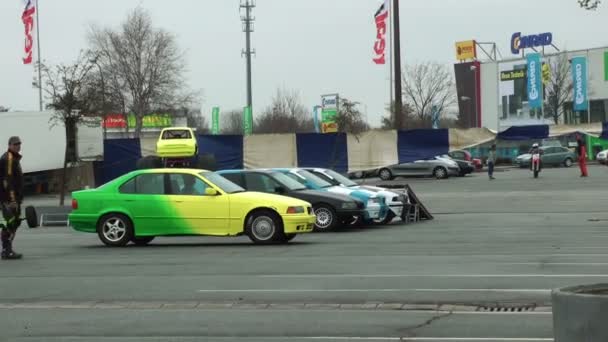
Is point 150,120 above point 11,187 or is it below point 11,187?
above

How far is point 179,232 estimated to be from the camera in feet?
56.3

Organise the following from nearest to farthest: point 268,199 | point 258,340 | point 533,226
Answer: point 258,340 < point 268,199 < point 533,226

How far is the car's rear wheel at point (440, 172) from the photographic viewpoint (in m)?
49.3

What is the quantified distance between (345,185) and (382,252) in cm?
779

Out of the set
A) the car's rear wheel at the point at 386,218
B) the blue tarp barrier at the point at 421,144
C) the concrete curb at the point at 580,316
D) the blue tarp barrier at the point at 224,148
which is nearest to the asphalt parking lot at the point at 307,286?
the car's rear wheel at the point at 386,218

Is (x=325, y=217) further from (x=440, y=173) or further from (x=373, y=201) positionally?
(x=440, y=173)

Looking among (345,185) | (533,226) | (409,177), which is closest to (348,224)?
(345,185)

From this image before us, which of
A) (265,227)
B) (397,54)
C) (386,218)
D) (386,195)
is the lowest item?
(386,218)

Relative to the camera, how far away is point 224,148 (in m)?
34.5

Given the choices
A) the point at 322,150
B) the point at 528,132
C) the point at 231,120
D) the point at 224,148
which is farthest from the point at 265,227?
the point at 231,120

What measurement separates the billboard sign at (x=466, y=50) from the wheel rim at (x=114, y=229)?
84.1m

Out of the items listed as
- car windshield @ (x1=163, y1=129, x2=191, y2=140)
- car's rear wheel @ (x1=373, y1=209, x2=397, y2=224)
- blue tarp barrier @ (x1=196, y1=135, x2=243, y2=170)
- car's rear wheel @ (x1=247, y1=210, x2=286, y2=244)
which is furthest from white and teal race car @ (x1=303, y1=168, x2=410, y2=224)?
car windshield @ (x1=163, y1=129, x2=191, y2=140)

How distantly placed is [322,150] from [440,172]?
1710 cm

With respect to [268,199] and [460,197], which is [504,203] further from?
[268,199]
